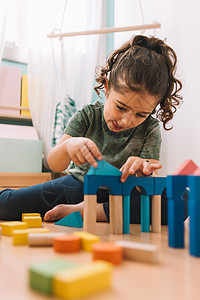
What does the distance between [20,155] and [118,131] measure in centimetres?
74

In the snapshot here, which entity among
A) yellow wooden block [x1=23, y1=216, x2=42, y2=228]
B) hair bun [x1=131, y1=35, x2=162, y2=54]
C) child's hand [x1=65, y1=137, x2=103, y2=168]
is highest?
hair bun [x1=131, y1=35, x2=162, y2=54]

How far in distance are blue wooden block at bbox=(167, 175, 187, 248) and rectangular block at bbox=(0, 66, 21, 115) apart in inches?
51.0

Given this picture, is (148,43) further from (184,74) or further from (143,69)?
(184,74)

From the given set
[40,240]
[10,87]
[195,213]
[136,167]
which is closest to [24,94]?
[10,87]

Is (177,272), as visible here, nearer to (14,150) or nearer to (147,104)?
(147,104)

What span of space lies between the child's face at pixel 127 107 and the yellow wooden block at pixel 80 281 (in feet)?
1.83

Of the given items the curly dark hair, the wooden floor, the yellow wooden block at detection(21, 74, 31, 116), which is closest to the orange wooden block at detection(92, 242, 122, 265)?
the wooden floor

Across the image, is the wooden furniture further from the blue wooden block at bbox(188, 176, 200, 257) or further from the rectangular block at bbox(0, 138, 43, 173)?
the blue wooden block at bbox(188, 176, 200, 257)

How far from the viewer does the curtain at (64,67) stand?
1655mm

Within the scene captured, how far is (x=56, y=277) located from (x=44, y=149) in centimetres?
141

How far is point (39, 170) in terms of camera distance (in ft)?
5.20

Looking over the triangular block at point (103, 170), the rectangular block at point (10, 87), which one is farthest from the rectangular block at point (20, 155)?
the triangular block at point (103, 170)

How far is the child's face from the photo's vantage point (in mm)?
795

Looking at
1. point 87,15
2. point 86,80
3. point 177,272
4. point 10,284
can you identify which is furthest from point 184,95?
point 10,284
